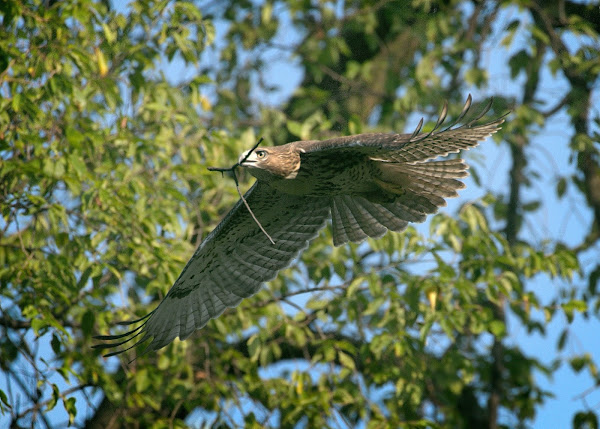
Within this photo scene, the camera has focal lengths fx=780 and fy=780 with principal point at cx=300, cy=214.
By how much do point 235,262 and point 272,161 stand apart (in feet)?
4.34

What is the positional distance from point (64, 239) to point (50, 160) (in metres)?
0.55

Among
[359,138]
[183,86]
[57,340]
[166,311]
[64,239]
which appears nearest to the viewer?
[359,138]

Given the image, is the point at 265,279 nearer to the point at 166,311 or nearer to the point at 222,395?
the point at 166,311

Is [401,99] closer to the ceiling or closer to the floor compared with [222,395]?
closer to the ceiling

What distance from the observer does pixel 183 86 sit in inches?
234

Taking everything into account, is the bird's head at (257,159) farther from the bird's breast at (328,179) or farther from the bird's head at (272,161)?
the bird's breast at (328,179)

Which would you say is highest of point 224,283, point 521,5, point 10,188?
point 521,5

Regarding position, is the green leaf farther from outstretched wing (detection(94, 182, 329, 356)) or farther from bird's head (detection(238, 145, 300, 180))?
bird's head (detection(238, 145, 300, 180))

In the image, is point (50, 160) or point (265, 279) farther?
point (265, 279)

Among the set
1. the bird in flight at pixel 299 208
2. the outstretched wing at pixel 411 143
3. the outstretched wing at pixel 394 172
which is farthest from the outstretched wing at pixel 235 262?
the outstretched wing at pixel 411 143

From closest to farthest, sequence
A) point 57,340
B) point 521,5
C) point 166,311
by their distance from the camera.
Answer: point 57,340 → point 166,311 → point 521,5

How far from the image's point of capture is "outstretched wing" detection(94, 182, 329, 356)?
5137 mm

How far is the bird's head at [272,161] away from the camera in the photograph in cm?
431

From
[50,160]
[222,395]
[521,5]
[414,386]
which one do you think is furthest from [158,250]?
[521,5]
